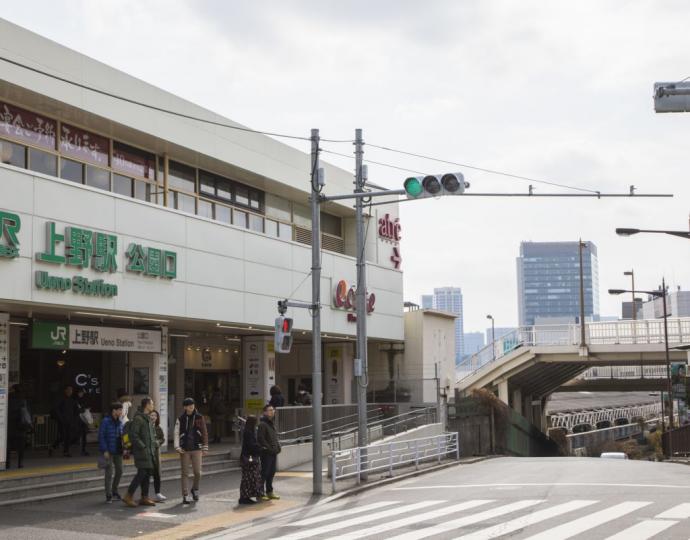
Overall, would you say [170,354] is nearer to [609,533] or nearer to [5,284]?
[5,284]

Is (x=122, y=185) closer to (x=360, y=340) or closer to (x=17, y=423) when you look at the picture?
(x=17, y=423)

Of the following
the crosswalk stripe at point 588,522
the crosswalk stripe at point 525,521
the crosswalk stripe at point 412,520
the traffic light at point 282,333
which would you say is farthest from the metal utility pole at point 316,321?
the crosswalk stripe at point 588,522

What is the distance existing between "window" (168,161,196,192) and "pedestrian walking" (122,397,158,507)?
10.9m

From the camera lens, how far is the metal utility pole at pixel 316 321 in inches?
747

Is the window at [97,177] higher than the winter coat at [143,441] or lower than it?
higher

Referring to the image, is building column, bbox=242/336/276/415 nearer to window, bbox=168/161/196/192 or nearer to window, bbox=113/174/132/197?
window, bbox=168/161/196/192

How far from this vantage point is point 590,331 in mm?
42688

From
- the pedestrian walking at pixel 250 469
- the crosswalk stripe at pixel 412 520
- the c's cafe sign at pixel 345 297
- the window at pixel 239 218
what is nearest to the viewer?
the crosswalk stripe at pixel 412 520

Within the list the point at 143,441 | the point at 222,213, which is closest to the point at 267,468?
the point at 143,441

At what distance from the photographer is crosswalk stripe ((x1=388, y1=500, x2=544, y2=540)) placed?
13121 millimetres

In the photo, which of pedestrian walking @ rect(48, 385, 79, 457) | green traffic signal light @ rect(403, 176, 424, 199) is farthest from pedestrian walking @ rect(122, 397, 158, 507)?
pedestrian walking @ rect(48, 385, 79, 457)

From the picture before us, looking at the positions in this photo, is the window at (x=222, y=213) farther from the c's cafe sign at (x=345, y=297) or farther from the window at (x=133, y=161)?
the c's cafe sign at (x=345, y=297)

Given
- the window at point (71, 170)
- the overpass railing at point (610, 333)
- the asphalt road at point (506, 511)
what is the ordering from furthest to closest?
the overpass railing at point (610, 333)
the window at point (71, 170)
the asphalt road at point (506, 511)

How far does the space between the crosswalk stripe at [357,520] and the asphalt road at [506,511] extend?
0.05 ft
